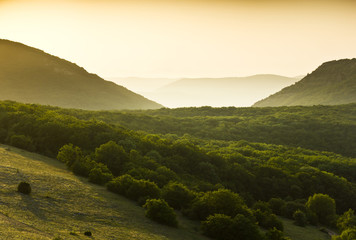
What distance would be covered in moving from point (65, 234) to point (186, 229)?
11.9 meters

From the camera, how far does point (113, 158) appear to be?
46.6m

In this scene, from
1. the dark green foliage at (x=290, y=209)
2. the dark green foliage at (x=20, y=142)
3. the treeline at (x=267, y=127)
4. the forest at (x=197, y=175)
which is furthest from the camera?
the treeline at (x=267, y=127)

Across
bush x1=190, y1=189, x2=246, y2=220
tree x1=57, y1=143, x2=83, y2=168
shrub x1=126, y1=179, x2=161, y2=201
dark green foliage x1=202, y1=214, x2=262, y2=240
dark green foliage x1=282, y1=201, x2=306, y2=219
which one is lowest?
dark green foliage x1=282, y1=201, x2=306, y2=219

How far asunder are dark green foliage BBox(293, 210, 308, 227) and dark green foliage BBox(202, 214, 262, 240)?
52.4 ft

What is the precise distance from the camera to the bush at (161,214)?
29391 millimetres

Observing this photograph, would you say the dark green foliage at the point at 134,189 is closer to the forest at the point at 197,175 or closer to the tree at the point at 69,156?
the forest at the point at 197,175

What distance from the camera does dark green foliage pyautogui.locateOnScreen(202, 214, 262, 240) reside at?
29391 mm

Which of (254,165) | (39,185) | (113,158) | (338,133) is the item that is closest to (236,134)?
(338,133)

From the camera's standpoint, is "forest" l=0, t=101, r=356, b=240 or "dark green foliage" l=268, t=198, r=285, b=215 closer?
"forest" l=0, t=101, r=356, b=240

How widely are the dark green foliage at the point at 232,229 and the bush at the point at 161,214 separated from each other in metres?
2.95

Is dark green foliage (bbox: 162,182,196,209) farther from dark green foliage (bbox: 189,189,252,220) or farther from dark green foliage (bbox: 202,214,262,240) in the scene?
dark green foliage (bbox: 202,214,262,240)

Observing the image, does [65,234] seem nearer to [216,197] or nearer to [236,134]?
[216,197]

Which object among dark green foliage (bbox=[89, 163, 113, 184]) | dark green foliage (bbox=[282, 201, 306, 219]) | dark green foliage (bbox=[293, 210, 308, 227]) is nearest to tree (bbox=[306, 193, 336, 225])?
dark green foliage (bbox=[282, 201, 306, 219])

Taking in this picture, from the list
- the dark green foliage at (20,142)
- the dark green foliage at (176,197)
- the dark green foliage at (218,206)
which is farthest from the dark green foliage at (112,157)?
the dark green foliage at (218,206)
